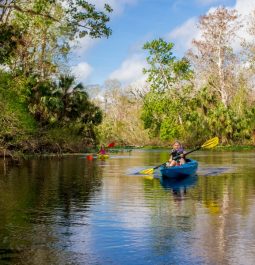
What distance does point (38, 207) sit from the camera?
14.5m

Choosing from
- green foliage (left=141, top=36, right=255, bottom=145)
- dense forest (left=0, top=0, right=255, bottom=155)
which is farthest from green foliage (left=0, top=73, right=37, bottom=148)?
green foliage (left=141, top=36, right=255, bottom=145)

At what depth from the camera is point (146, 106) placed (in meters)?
76.6

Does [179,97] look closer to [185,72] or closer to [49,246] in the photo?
[185,72]

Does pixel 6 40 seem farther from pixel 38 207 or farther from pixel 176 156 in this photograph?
pixel 38 207

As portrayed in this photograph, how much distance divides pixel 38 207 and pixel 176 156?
1136 cm

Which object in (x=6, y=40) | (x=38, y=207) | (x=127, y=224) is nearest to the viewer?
(x=127, y=224)

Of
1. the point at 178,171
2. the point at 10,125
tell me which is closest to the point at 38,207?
the point at 178,171

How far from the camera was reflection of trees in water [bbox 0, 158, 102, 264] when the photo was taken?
9.74 metres

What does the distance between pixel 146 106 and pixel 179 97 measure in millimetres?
5742

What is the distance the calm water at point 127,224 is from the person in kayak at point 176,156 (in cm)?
326

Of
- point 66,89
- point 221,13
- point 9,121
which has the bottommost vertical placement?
point 9,121

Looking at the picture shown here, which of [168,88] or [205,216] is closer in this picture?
[205,216]

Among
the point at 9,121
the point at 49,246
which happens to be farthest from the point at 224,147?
the point at 49,246

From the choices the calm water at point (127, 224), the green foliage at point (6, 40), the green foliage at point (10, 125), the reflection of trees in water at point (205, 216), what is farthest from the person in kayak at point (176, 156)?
the green foliage at point (10, 125)
